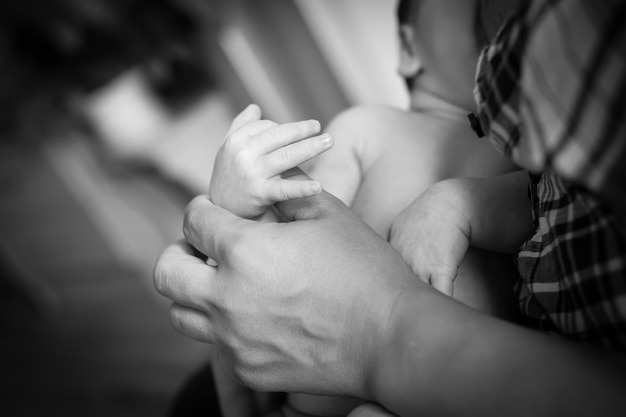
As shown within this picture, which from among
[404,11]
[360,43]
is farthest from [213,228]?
[360,43]

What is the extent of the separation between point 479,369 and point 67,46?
2.43 m

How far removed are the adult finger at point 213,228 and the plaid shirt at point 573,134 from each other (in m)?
0.27

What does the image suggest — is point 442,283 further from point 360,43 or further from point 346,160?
point 360,43

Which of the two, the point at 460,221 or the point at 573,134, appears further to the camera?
the point at 460,221

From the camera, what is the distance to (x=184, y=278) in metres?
0.58

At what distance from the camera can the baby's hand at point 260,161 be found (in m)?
0.59

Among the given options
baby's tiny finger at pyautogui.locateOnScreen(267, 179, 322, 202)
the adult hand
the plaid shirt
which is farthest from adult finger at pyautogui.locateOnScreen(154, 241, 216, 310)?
the plaid shirt

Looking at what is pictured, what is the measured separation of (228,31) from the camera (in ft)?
6.42

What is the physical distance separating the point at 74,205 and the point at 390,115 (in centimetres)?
241

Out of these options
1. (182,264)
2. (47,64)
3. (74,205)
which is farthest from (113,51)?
(182,264)

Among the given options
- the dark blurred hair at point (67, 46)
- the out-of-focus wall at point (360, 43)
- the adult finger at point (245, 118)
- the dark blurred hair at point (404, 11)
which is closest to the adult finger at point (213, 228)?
the adult finger at point (245, 118)

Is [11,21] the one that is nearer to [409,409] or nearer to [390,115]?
[390,115]

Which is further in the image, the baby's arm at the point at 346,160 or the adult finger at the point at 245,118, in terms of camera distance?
the baby's arm at the point at 346,160

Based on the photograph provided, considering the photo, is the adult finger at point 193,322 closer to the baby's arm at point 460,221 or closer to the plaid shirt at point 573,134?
the baby's arm at point 460,221
